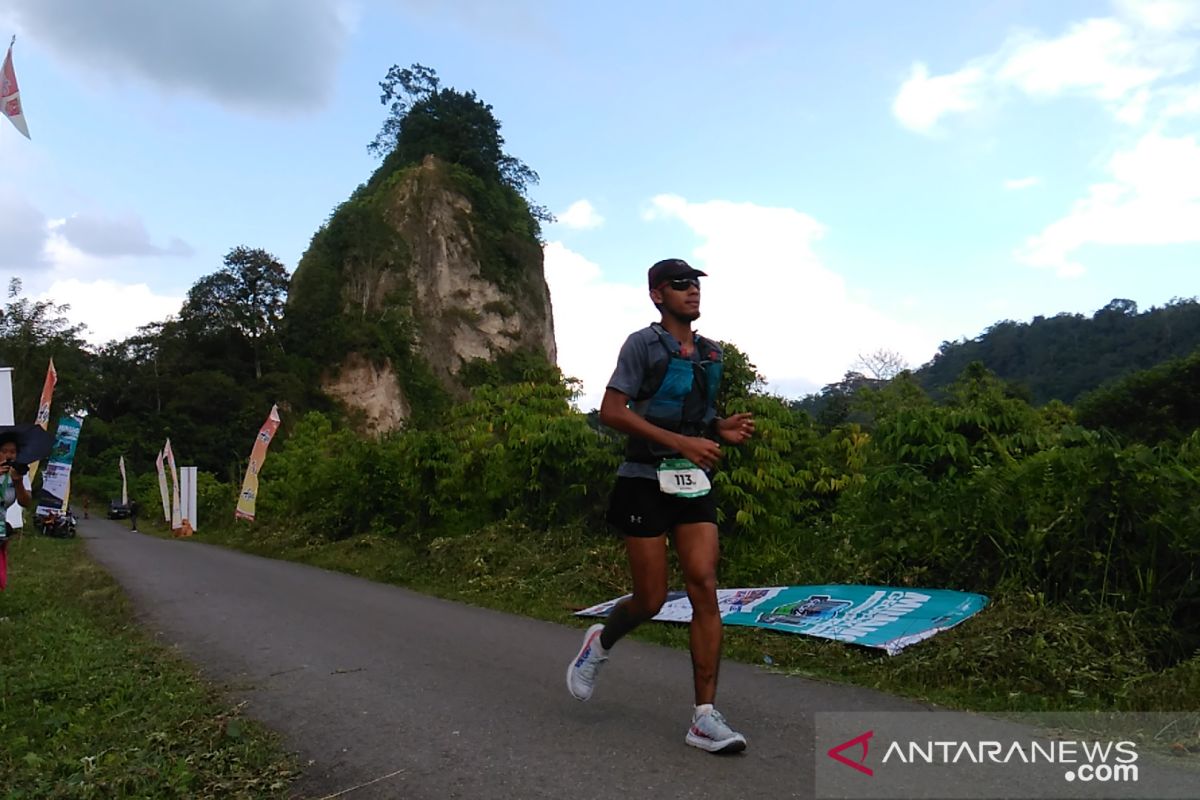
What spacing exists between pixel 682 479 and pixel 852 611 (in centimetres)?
A: 308

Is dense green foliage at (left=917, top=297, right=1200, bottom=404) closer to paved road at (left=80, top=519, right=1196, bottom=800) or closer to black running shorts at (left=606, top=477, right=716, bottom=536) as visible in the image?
paved road at (left=80, top=519, right=1196, bottom=800)

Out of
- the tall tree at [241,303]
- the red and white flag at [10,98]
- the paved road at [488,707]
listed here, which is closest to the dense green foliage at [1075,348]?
the tall tree at [241,303]

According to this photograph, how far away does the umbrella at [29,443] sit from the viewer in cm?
738

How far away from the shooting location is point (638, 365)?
3.71 m

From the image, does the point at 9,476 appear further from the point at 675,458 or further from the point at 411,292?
the point at 411,292

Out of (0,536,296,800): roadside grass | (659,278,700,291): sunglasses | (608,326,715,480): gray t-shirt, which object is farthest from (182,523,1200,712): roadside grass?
(0,536,296,800): roadside grass

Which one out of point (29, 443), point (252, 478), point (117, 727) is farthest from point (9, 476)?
point (252, 478)

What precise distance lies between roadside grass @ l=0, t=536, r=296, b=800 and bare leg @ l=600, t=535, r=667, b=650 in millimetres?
1474

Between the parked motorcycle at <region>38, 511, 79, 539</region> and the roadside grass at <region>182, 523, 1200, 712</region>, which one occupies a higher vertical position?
the roadside grass at <region>182, 523, 1200, 712</region>

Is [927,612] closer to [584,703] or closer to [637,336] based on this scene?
[584,703]

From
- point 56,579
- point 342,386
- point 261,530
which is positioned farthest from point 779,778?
point 342,386

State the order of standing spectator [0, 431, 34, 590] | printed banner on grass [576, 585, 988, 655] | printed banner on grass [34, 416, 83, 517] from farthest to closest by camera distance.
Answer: printed banner on grass [34, 416, 83, 517], standing spectator [0, 431, 34, 590], printed banner on grass [576, 585, 988, 655]

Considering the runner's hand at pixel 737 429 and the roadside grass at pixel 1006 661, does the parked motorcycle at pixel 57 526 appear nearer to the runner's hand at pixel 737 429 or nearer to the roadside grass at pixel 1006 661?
the roadside grass at pixel 1006 661

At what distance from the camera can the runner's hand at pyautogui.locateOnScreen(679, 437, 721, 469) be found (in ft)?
11.6
